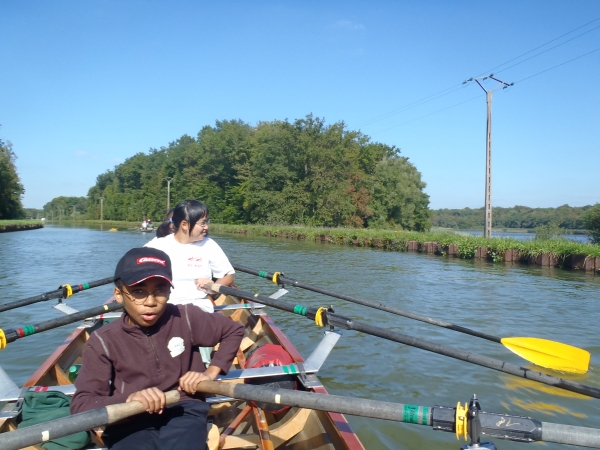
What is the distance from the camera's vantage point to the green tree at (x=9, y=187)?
50906mm

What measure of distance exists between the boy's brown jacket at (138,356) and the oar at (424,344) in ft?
5.37

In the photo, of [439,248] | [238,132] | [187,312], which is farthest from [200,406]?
[238,132]

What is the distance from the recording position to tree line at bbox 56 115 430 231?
142 ft

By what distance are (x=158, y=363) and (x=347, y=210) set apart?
132ft

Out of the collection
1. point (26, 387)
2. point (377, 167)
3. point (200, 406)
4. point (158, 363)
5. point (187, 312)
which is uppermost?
point (377, 167)

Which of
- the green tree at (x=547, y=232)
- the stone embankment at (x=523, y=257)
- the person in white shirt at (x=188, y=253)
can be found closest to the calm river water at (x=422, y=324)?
the stone embankment at (x=523, y=257)

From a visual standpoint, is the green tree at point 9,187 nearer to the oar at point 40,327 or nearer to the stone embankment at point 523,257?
the stone embankment at point 523,257

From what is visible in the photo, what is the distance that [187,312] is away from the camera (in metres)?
2.43

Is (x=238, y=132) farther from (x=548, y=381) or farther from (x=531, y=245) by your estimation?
(x=548, y=381)

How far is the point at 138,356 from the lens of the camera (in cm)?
224

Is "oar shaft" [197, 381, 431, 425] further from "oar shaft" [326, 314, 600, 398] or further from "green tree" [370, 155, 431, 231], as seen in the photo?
"green tree" [370, 155, 431, 231]

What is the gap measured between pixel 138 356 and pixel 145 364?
50 millimetres

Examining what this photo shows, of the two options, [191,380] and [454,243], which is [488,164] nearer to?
[454,243]

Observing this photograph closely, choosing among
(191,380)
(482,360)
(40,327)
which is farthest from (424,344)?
(40,327)
